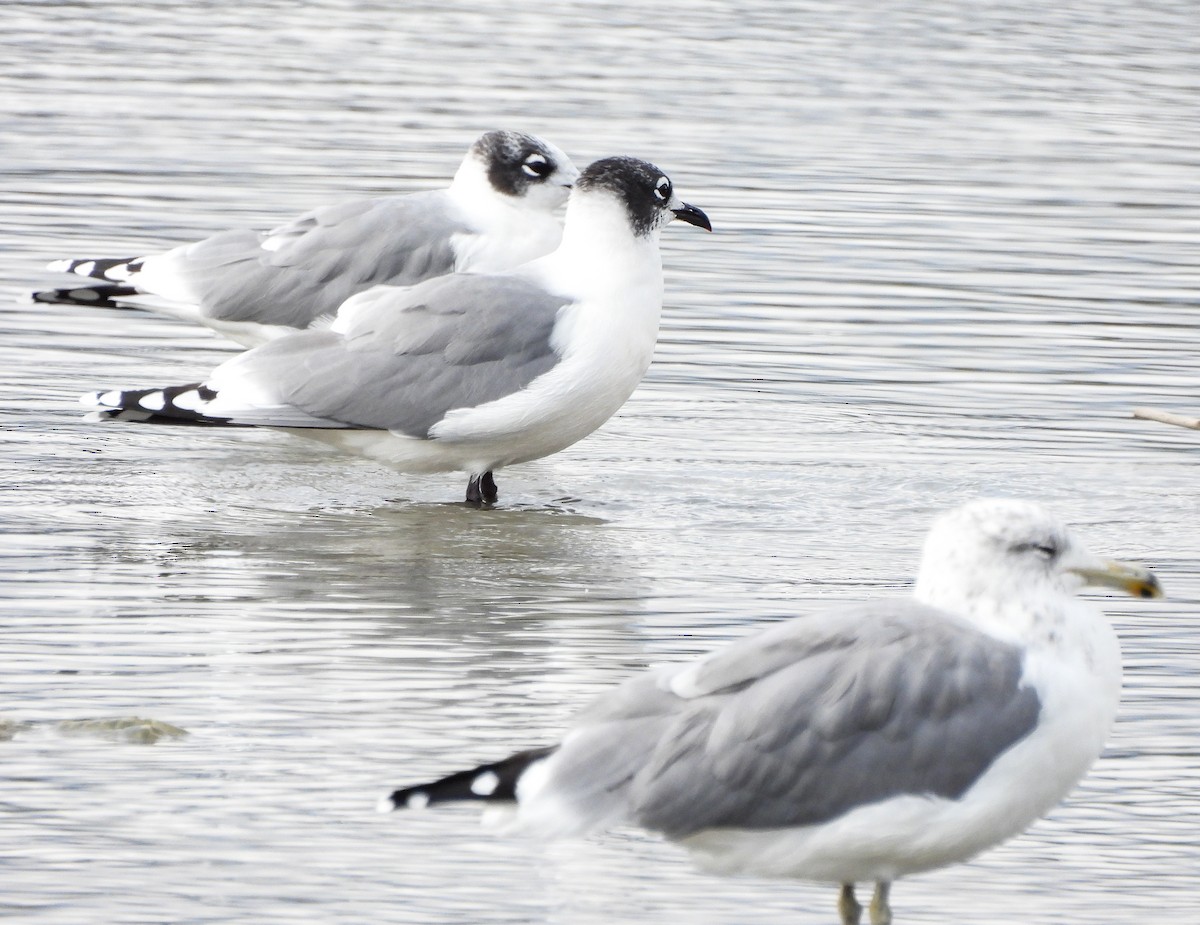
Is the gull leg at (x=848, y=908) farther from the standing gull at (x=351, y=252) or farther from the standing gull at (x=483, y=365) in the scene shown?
the standing gull at (x=351, y=252)

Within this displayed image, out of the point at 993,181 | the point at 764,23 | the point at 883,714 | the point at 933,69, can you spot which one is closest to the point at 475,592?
the point at 883,714

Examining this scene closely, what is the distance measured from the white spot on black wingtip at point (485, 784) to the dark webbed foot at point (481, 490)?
3.85 m

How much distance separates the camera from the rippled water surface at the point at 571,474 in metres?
4.93

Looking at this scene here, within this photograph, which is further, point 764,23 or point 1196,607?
point 764,23

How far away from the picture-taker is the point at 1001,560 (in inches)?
182

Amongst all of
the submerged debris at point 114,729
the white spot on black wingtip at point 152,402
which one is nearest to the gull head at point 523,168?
the white spot on black wingtip at point 152,402

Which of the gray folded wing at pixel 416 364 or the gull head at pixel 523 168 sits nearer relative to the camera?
the gray folded wing at pixel 416 364

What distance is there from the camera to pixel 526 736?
557cm

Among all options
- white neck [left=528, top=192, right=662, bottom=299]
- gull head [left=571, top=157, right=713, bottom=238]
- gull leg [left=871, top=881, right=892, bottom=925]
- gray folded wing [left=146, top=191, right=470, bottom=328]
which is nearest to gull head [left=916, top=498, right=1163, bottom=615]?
gull leg [left=871, top=881, right=892, bottom=925]

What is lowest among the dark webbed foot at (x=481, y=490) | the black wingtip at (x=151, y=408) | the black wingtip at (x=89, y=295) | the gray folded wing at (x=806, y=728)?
the dark webbed foot at (x=481, y=490)

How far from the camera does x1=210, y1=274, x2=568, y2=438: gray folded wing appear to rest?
7832 mm

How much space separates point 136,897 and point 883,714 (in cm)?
149

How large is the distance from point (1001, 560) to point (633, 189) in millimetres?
3761

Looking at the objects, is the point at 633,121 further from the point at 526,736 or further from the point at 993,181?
the point at 526,736
